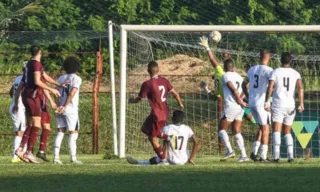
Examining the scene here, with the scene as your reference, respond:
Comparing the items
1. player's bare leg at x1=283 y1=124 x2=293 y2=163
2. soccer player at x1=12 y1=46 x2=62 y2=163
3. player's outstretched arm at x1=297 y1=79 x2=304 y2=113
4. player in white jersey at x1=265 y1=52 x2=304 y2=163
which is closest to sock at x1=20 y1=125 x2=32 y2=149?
soccer player at x1=12 y1=46 x2=62 y2=163

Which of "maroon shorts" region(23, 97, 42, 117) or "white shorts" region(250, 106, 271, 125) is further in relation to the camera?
"white shorts" region(250, 106, 271, 125)

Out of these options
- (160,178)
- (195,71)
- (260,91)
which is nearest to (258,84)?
(260,91)


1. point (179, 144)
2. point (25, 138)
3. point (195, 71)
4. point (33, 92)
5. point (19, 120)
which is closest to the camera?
point (179, 144)

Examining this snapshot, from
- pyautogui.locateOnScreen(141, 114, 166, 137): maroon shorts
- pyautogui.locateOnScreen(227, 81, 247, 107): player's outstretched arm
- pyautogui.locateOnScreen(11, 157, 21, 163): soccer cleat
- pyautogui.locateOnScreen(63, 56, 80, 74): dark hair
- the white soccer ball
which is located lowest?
pyautogui.locateOnScreen(11, 157, 21, 163): soccer cleat

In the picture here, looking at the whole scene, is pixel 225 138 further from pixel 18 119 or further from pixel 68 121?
pixel 18 119

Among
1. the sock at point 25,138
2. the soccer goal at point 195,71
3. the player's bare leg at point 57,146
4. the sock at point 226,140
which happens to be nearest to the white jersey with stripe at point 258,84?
the sock at point 226,140

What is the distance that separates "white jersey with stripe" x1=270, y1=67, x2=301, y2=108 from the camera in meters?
19.5

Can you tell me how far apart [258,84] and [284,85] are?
1.91ft

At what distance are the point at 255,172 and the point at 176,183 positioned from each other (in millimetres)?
2173

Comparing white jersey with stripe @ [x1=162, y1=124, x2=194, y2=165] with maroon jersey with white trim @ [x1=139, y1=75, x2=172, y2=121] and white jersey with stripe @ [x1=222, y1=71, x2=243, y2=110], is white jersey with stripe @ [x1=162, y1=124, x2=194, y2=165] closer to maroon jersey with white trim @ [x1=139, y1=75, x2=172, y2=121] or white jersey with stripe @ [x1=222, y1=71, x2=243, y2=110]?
maroon jersey with white trim @ [x1=139, y1=75, x2=172, y2=121]

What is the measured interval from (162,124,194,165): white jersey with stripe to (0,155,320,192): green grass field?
0.56m

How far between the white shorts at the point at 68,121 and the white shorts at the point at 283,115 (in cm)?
342

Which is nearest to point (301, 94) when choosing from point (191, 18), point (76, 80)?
point (76, 80)

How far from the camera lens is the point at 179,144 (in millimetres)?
18266
